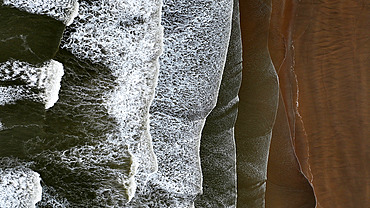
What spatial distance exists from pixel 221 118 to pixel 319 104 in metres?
0.22

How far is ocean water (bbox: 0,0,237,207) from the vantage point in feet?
1.31

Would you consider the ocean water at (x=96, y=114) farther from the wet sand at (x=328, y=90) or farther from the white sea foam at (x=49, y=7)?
the wet sand at (x=328, y=90)

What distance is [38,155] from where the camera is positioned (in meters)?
0.42

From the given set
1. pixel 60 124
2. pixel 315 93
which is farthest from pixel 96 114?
pixel 315 93

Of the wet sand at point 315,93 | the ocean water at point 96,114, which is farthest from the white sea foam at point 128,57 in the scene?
the wet sand at point 315,93

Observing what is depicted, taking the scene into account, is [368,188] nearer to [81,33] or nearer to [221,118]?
[221,118]

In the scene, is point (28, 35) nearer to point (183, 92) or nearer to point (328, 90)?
point (183, 92)

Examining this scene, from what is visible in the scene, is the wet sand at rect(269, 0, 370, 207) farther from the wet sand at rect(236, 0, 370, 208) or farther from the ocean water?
the ocean water

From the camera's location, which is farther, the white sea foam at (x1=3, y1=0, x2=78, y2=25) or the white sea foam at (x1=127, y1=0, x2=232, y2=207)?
the white sea foam at (x1=127, y1=0, x2=232, y2=207)

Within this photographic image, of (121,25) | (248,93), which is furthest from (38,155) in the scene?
(248,93)

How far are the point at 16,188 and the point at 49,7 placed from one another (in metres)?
0.19

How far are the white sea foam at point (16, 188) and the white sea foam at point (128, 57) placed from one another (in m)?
0.09

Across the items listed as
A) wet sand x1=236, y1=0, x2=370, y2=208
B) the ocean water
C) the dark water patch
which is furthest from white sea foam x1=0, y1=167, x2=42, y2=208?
wet sand x1=236, y1=0, x2=370, y2=208

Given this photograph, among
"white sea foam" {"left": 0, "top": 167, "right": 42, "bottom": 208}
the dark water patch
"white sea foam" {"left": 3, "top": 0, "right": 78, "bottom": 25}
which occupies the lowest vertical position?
"white sea foam" {"left": 0, "top": 167, "right": 42, "bottom": 208}
